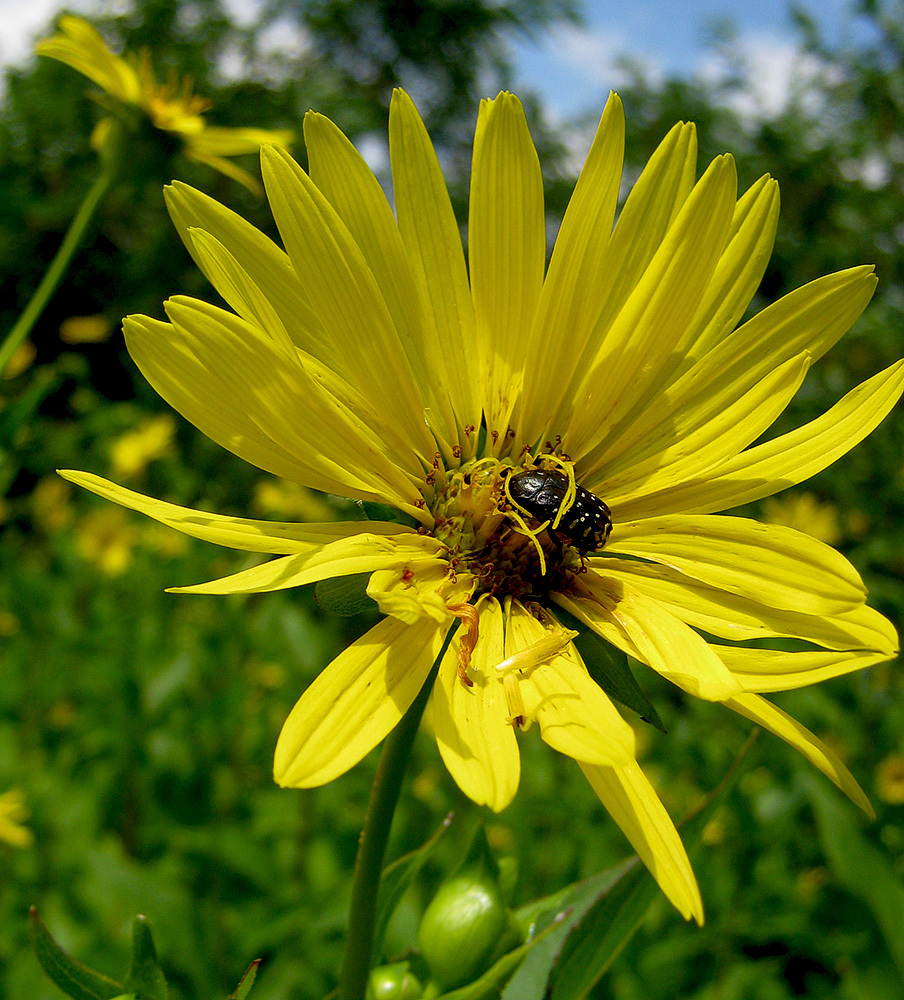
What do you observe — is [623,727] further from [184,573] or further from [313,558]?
[184,573]

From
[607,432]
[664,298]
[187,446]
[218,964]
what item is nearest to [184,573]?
[218,964]

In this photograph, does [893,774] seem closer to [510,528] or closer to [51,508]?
[510,528]

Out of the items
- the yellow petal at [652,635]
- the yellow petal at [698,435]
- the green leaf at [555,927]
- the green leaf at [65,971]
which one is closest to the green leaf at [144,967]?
the green leaf at [65,971]

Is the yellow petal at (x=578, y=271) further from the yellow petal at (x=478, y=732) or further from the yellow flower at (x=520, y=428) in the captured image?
the yellow petal at (x=478, y=732)

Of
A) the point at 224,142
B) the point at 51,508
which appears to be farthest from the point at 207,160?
the point at 51,508

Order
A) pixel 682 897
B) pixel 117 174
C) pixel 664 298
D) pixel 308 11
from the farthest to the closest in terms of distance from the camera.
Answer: pixel 308 11 → pixel 117 174 → pixel 664 298 → pixel 682 897

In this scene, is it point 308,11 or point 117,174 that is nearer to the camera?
point 117,174

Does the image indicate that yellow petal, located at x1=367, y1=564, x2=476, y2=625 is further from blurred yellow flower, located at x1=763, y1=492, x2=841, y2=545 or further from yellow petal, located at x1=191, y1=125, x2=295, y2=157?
blurred yellow flower, located at x1=763, y1=492, x2=841, y2=545
